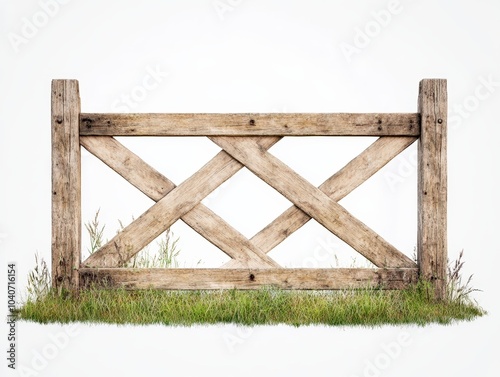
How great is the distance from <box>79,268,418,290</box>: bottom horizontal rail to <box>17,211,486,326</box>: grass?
0.07m

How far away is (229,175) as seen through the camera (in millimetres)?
7574

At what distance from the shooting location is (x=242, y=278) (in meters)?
7.47

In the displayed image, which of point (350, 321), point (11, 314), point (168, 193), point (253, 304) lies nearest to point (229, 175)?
point (168, 193)

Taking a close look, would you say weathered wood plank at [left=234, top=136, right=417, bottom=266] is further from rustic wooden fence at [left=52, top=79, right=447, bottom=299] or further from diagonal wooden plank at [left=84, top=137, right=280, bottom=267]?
diagonal wooden plank at [left=84, top=137, right=280, bottom=267]

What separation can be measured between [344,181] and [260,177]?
2.60ft

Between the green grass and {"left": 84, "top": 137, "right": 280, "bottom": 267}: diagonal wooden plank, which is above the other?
{"left": 84, "top": 137, "right": 280, "bottom": 267}: diagonal wooden plank

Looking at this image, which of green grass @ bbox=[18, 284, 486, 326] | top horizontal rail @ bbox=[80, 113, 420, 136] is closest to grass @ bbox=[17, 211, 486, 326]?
green grass @ bbox=[18, 284, 486, 326]

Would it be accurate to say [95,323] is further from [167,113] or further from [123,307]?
[167,113]

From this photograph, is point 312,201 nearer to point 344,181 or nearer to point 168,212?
point 344,181

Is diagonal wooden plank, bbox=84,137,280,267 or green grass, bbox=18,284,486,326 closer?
green grass, bbox=18,284,486,326

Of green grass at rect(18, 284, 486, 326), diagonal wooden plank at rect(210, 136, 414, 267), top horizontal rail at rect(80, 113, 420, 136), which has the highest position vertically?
top horizontal rail at rect(80, 113, 420, 136)

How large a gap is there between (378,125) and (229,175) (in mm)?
1476

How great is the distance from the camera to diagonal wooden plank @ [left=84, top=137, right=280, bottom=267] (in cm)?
754

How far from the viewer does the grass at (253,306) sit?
6996mm
